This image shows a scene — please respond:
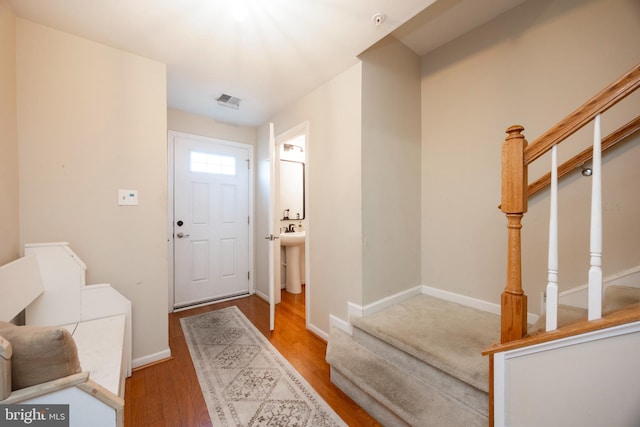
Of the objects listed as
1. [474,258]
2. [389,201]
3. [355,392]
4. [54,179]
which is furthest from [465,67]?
[54,179]

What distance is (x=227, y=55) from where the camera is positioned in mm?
1986

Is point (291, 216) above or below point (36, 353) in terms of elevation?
above

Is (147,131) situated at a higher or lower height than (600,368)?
higher

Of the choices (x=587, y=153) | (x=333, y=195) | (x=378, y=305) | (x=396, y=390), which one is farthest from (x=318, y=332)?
(x=587, y=153)

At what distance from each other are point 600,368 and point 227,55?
9.24 feet

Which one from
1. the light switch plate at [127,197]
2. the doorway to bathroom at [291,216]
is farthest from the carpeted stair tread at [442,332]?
the light switch plate at [127,197]

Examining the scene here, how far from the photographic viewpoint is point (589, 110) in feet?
3.18

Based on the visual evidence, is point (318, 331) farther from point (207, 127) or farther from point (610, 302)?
point (207, 127)

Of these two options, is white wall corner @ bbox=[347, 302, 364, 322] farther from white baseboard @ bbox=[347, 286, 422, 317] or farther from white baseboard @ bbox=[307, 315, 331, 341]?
white baseboard @ bbox=[307, 315, 331, 341]

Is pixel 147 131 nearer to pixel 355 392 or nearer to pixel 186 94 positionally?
pixel 186 94

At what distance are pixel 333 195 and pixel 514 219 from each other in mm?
1383

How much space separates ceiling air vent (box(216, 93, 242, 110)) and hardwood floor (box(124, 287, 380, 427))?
8.30 ft

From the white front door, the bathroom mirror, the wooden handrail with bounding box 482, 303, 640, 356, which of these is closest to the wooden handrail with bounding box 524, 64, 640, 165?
the wooden handrail with bounding box 482, 303, 640, 356

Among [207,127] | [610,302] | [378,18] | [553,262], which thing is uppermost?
[378,18]
